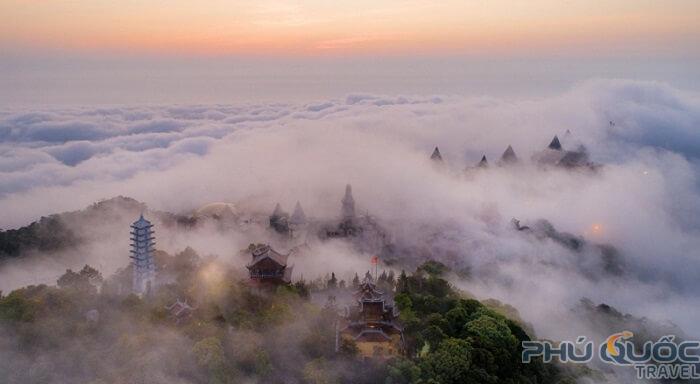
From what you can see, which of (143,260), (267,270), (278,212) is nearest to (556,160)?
(278,212)

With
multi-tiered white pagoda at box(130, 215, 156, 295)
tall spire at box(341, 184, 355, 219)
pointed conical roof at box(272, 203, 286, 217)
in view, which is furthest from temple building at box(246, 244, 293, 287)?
tall spire at box(341, 184, 355, 219)

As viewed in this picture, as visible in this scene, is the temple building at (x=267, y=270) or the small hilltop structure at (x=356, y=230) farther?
the small hilltop structure at (x=356, y=230)

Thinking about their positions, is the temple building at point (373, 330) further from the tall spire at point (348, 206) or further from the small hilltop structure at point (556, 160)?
the small hilltop structure at point (556, 160)

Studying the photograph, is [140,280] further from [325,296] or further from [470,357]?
[470,357]

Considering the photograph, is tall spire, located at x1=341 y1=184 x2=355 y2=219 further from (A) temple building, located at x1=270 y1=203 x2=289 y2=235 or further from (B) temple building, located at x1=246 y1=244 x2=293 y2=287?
(B) temple building, located at x1=246 y1=244 x2=293 y2=287

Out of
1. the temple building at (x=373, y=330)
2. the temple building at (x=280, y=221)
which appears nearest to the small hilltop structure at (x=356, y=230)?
the temple building at (x=280, y=221)

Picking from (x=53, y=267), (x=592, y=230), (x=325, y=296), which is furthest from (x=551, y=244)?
(x=53, y=267)

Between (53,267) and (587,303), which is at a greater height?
(53,267)
